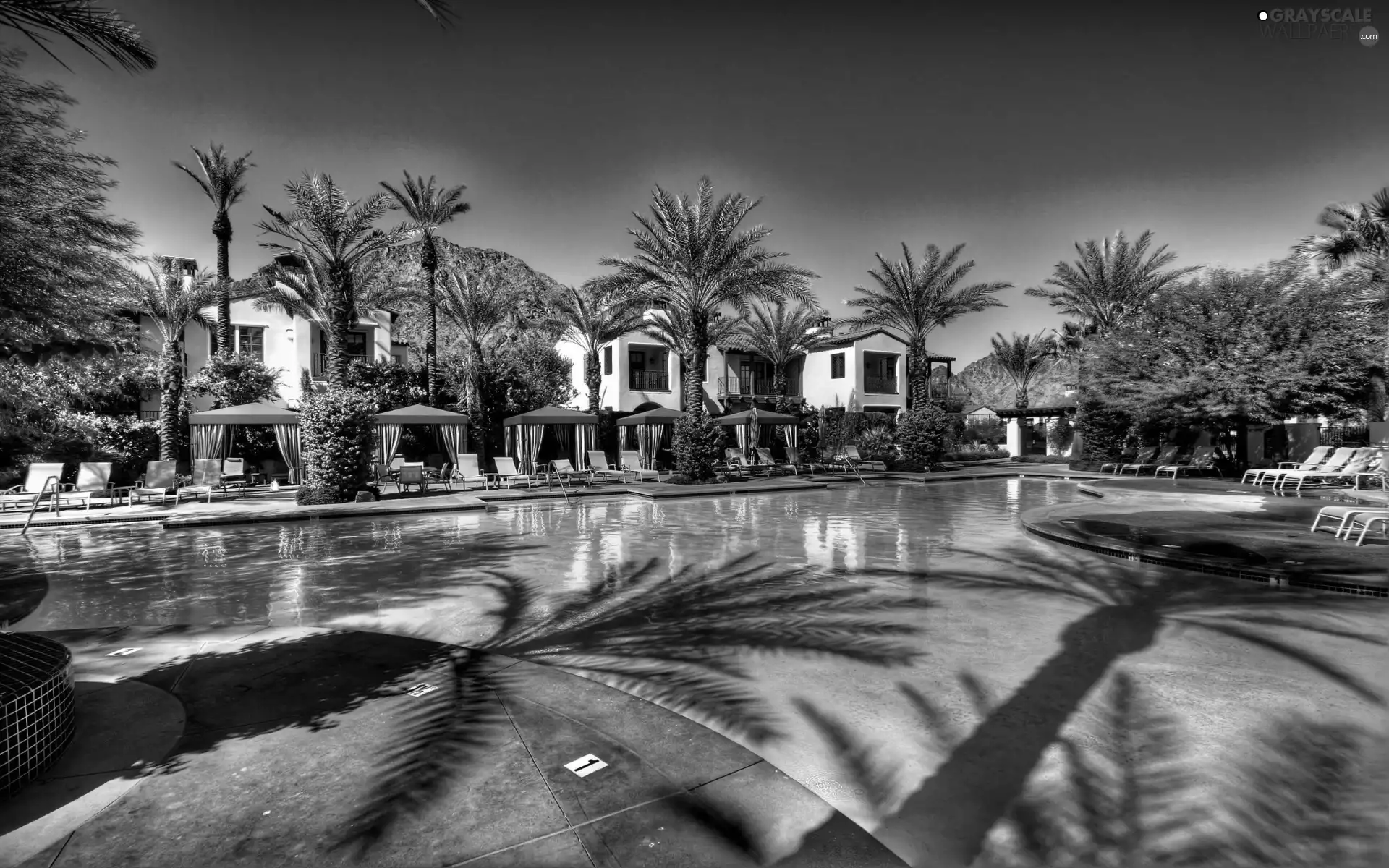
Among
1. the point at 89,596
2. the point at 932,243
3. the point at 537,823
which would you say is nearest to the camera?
the point at 537,823

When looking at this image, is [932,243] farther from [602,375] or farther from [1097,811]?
[1097,811]

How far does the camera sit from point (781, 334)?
33844 millimetres

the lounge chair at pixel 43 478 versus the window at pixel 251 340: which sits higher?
the window at pixel 251 340

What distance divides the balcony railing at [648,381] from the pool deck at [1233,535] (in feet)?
67.3

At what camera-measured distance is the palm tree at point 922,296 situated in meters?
24.5

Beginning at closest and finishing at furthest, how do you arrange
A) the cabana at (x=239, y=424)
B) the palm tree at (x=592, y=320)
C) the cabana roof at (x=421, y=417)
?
the cabana at (x=239, y=424), the cabana roof at (x=421, y=417), the palm tree at (x=592, y=320)

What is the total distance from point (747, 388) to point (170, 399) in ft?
81.4

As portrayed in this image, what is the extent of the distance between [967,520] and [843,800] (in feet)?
34.2

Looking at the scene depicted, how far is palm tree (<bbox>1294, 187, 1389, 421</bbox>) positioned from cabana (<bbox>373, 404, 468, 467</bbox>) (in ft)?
89.4

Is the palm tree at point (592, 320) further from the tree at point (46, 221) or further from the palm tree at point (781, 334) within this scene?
the tree at point (46, 221)

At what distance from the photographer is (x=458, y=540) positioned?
10516 mm

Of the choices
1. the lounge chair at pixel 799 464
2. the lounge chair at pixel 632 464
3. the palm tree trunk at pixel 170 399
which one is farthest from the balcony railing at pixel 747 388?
the palm tree trunk at pixel 170 399

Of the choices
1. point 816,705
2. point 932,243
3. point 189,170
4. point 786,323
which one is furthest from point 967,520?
point 189,170

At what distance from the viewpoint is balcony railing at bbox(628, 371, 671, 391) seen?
105 ft
